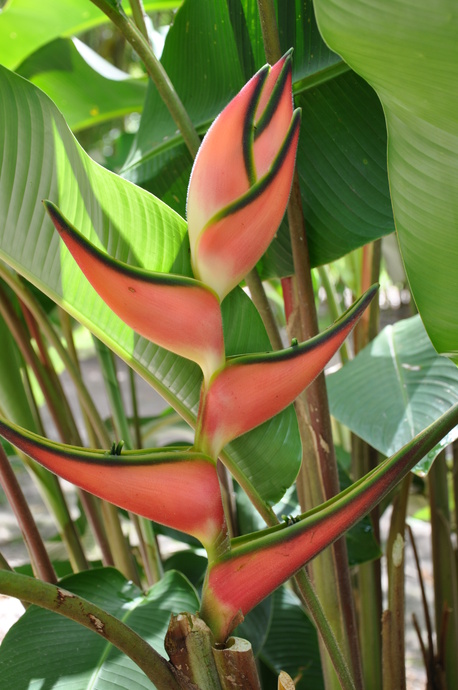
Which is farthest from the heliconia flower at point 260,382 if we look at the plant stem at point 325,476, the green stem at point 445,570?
the green stem at point 445,570

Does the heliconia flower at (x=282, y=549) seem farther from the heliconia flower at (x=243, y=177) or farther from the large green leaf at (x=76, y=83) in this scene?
the large green leaf at (x=76, y=83)

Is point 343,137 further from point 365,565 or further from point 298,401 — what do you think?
point 365,565

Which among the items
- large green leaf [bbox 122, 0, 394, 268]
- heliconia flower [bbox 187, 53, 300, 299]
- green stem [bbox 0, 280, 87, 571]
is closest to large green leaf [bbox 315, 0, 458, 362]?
heliconia flower [bbox 187, 53, 300, 299]

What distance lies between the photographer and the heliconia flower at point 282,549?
0.31 m

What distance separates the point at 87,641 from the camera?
43 centimetres

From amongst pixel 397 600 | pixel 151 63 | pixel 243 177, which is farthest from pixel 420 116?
pixel 397 600

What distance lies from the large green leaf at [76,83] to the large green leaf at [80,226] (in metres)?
0.45

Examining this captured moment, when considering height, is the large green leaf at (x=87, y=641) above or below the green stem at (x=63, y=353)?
below

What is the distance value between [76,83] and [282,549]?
67 centimetres

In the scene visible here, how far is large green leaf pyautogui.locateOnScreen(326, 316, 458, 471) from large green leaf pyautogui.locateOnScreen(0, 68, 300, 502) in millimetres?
139

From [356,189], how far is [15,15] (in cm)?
53

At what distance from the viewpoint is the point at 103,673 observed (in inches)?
15.9

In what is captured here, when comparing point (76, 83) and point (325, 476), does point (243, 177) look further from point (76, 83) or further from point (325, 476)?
point (76, 83)

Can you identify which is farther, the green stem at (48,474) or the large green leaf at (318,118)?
the green stem at (48,474)
